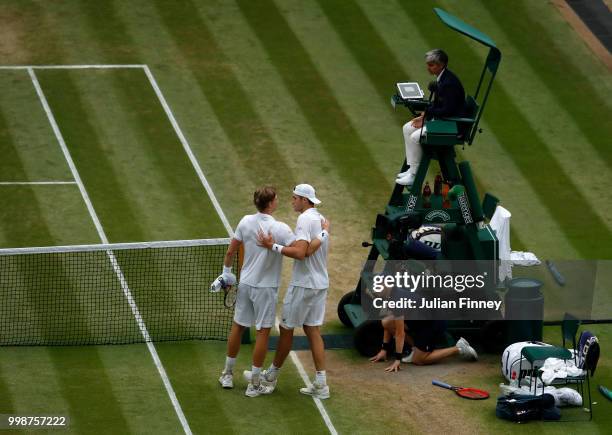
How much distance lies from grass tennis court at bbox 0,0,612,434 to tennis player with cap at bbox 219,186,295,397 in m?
0.71

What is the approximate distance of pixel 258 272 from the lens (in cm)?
1602

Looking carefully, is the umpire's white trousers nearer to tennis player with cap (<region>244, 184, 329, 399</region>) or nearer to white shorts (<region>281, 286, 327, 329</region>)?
A: tennis player with cap (<region>244, 184, 329, 399</region>)

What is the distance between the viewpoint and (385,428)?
1573 cm

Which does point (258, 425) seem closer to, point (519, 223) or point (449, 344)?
point (449, 344)

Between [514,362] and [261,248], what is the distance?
3.15m

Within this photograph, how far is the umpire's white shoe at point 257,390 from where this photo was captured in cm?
1630

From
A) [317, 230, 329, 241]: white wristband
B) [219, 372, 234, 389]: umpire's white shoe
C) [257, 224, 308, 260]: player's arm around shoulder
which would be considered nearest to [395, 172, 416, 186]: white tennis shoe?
[317, 230, 329, 241]: white wristband

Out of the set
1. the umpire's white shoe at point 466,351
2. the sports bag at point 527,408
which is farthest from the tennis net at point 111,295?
the sports bag at point 527,408

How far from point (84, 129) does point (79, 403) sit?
8.11 meters

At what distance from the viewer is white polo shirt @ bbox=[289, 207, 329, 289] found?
16.0 metres

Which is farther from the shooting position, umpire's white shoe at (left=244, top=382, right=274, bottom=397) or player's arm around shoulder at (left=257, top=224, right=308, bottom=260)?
umpire's white shoe at (left=244, top=382, right=274, bottom=397)

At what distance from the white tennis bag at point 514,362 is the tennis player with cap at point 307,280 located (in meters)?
2.09

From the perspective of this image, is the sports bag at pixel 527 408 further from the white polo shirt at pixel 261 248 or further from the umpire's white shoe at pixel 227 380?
the umpire's white shoe at pixel 227 380

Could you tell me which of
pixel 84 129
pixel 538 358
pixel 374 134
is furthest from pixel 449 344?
pixel 84 129
